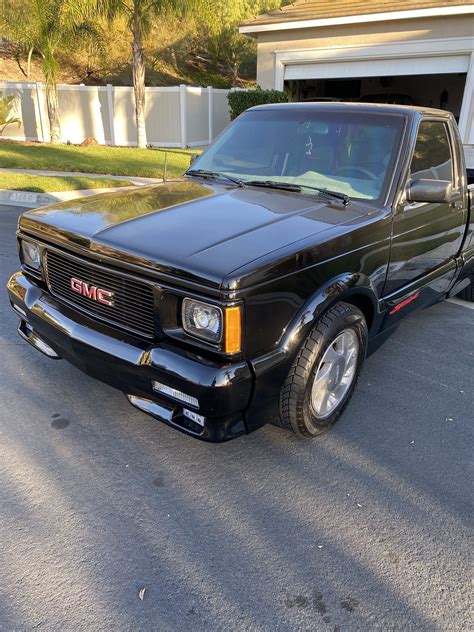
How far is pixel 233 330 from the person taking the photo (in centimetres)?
232

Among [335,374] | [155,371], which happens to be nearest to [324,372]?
[335,374]

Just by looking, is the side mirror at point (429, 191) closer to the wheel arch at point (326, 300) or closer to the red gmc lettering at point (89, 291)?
the wheel arch at point (326, 300)

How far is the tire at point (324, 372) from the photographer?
2742 millimetres

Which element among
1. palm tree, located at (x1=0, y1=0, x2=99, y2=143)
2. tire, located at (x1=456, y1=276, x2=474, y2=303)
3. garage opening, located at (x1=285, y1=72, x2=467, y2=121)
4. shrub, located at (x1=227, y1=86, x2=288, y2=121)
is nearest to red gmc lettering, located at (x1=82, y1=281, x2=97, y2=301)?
tire, located at (x1=456, y1=276, x2=474, y2=303)

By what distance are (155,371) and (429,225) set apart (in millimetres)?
2348

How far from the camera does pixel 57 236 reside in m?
2.89

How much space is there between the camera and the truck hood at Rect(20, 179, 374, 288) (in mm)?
2420

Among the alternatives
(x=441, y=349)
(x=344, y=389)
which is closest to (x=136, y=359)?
(x=344, y=389)

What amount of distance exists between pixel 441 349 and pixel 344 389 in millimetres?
1554

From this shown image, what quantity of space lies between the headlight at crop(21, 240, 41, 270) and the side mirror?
7.68ft

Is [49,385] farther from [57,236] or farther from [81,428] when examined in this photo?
[57,236]

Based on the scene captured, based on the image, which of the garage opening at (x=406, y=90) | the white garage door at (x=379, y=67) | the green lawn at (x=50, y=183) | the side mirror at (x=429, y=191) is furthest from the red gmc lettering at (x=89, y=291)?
the garage opening at (x=406, y=90)

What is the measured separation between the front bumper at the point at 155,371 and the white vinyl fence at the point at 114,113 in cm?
1842

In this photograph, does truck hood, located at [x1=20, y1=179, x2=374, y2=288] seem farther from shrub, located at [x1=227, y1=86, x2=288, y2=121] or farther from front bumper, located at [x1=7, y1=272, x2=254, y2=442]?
shrub, located at [x1=227, y1=86, x2=288, y2=121]
